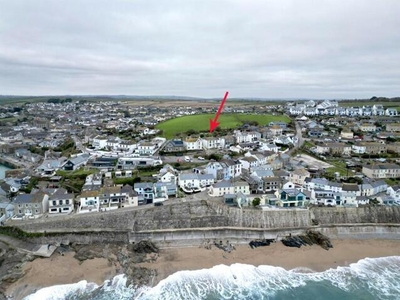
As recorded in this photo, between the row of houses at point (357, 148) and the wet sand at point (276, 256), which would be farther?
the row of houses at point (357, 148)

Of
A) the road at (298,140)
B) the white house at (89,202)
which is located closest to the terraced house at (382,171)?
the road at (298,140)

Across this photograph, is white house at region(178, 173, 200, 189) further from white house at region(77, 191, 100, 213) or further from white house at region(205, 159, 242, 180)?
white house at region(77, 191, 100, 213)

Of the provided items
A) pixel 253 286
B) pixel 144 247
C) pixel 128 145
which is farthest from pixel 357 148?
pixel 144 247

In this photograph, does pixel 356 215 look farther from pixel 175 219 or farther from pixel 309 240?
pixel 175 219

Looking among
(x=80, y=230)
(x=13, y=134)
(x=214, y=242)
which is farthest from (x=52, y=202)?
(x=13, y=134)

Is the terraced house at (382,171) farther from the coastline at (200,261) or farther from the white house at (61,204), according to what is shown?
the white house at (61,204)

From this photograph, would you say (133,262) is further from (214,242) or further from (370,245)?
(370,245)
